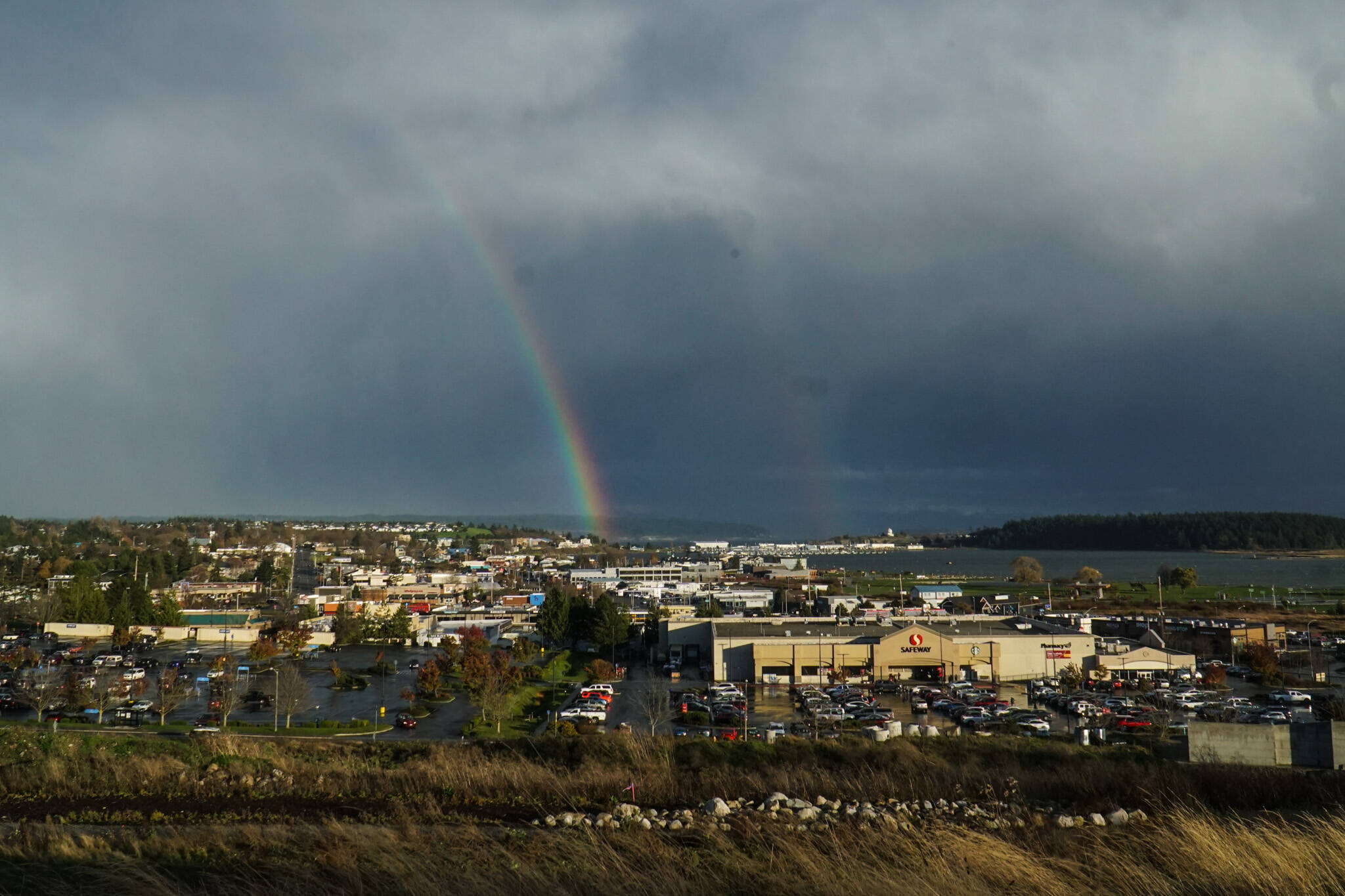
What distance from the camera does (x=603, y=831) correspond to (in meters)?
4.11

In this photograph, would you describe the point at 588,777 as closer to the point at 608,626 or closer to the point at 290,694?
the point at 290,694

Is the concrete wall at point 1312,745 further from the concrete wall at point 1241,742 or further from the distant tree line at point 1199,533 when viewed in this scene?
the distant tree line at point 1199,533

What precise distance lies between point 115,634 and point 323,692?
12986mm

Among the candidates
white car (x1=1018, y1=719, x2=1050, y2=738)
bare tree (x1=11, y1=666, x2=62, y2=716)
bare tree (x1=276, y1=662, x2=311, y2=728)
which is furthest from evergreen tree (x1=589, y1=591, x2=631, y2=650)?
white car (x1=1018, y1=719, x2=1050, y2=738)

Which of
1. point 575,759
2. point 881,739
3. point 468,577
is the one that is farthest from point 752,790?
point 468,577

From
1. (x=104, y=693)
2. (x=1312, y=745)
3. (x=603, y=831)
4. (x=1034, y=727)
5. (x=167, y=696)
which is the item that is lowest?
(x=1034, y=727)

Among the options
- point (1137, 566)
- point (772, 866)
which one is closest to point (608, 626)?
point (772, 866)

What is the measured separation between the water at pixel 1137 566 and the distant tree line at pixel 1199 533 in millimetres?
1541

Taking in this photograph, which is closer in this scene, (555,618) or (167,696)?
(167,696)

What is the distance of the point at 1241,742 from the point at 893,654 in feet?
47.5

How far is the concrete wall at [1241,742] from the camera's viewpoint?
995 cm

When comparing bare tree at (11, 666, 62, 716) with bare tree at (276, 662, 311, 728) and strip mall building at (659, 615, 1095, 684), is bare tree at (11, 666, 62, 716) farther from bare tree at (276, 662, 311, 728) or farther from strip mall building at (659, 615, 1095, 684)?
strip mall building at (659, 615, 1095, 684)

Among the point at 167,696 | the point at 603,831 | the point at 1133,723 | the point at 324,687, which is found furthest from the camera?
the point at 324,687

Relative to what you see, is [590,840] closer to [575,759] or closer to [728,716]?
[575,759]
